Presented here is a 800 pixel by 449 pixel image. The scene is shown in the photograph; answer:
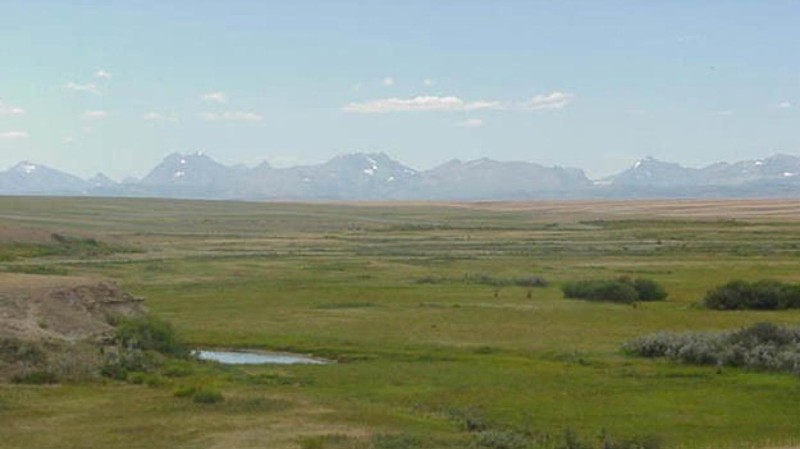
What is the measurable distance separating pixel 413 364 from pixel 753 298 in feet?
86.9

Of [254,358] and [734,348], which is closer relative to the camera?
[734,348]

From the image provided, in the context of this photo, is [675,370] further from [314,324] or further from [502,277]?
[502,277]

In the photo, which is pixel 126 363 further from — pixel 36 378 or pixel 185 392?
pixel 185 392

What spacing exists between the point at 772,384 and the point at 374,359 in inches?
568

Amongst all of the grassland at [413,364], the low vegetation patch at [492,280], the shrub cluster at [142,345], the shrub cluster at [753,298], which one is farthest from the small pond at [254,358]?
the low vegetation patch at [492,280]

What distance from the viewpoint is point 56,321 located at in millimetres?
42312

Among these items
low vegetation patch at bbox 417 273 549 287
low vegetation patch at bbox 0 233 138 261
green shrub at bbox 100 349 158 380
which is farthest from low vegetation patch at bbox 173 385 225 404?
low vegetation patch at bbox 0 233 138 261

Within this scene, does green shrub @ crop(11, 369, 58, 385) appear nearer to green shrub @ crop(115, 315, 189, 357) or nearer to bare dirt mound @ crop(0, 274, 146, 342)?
bare dirt mound @ crop(0, 274, 146, 342)

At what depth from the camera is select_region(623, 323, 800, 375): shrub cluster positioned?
39.1m

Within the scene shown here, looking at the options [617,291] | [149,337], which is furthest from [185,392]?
[617,291]

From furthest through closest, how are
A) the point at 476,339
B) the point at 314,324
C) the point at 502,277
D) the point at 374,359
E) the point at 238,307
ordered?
the point at 502,277, the point at 238,307, the point at 314,324, the point at 476,339, the point at 374,359

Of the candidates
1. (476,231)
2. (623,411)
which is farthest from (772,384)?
(476,231)

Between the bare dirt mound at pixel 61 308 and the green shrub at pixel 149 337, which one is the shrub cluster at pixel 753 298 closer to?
the bare dirt mound at pixel 61 308

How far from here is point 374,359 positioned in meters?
43.7
